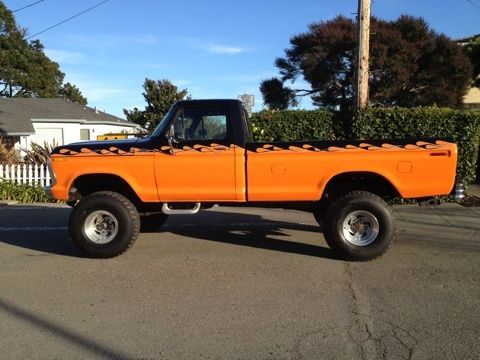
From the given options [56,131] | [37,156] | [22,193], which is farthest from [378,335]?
[56,131]

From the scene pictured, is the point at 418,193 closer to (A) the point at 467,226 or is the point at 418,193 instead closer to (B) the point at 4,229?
(A) the point at 467,226

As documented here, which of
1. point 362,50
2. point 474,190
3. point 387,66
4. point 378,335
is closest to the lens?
point 378,335

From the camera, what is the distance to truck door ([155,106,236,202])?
7.07 metres

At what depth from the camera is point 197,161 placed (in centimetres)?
708

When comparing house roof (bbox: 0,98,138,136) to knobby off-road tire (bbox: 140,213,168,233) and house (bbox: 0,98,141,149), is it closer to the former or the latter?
house (bbox: 0,98,141,149)

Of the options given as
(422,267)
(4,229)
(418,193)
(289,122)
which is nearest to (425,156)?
(418,193)

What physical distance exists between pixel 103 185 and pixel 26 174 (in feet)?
26.7

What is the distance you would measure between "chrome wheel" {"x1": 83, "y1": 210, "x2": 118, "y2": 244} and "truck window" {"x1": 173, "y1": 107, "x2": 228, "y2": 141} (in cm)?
144

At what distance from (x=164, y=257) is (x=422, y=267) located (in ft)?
10.9

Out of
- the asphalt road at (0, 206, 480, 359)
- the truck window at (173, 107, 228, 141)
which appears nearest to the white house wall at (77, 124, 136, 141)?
the asphalt road at (0, 206, 480, 359)

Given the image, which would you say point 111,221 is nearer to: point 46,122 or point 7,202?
point 7,202

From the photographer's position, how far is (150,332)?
15.1 feet

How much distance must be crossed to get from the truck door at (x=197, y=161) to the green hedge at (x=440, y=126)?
6123 millimetres

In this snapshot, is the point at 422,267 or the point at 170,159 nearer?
the point at 422,267
